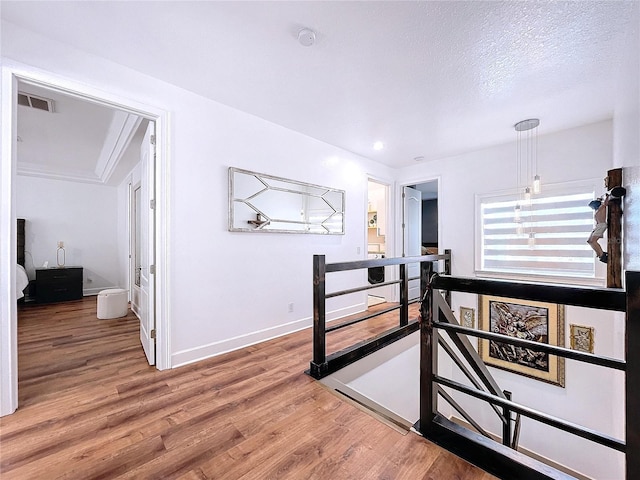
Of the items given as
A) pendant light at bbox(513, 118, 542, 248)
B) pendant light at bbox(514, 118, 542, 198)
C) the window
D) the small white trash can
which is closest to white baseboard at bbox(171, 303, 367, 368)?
the small white trash can

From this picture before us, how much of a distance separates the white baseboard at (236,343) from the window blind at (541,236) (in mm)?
2599

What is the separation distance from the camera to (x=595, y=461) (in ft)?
9.99

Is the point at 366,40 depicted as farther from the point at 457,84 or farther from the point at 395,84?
the point at 457,84

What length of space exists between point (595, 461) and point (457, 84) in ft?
14.5

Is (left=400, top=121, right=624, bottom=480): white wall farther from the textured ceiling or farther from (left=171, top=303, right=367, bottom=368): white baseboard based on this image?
(left=171, top=303, right=367, bottom=368): white baseboard

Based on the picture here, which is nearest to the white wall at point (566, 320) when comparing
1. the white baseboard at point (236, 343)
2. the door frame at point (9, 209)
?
the white baseboard at point (236, 343)

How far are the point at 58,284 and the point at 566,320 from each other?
8161 millimetres

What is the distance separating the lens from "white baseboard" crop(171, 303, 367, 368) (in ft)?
8.02

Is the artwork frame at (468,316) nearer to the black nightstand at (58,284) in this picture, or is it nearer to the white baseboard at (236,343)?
the white baseboard at (236,343)

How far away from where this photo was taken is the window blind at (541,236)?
127 inches

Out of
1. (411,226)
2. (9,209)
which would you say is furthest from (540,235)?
(9,209)

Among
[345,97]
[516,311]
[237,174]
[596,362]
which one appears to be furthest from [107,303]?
[516,311]

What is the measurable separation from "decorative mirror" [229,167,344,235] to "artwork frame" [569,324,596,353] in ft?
10.1

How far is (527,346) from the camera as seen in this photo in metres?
1.13
